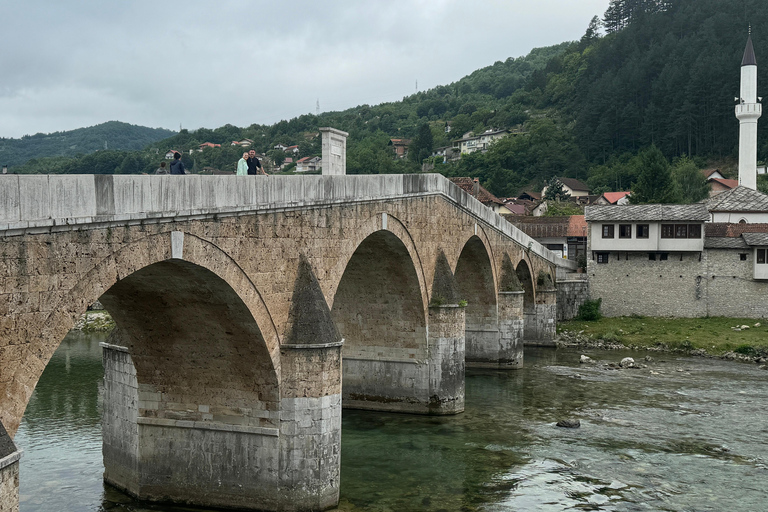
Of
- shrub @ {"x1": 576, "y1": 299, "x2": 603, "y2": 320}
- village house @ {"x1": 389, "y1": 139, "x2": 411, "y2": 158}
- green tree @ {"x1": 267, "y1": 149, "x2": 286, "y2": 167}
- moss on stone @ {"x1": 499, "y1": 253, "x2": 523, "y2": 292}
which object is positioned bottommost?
Answer: shrub @ {"x1": 576, "y1": 299, "x2": 603, "y2": 320}

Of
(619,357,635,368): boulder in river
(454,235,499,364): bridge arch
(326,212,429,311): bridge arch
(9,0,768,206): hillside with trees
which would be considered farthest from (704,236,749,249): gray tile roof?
(326,212,429,311): bridge arch

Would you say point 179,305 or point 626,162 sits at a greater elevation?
point 626,162

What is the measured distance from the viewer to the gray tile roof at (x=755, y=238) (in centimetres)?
3185

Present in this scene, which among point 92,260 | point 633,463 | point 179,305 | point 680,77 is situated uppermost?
point 680,77

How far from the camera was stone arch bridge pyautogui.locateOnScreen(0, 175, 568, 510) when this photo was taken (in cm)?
734

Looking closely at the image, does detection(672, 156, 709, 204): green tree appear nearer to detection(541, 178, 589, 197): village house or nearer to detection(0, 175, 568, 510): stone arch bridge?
detection(541, 178, 589, 197): village house

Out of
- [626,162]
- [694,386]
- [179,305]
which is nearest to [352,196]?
[179,305]

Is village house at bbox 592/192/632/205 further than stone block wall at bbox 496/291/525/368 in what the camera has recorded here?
Yes

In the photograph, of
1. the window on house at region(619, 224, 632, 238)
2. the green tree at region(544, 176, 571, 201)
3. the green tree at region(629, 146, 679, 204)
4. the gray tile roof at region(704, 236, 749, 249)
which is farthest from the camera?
the green tree at region(544, 176, 571, 201)

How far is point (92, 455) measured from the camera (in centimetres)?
1463

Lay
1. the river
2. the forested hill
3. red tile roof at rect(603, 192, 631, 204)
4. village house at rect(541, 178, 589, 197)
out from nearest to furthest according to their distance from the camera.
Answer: the river, the forested hill, red tile roof at rect(603, 192, 631, 204), village house at rect(541, 178, 589, 197)

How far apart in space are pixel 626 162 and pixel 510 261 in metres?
44.3

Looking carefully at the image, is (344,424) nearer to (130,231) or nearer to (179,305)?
(179,305)

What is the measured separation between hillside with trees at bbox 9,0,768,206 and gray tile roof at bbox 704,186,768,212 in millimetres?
6961
